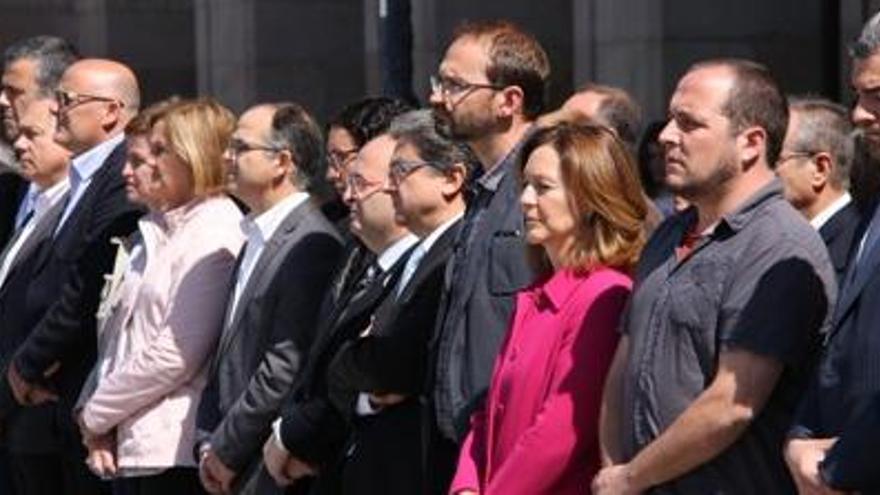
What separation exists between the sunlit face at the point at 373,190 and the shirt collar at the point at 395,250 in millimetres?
49

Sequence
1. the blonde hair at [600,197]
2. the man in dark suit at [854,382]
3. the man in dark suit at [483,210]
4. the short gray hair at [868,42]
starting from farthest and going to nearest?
1. the man in dark suit at [483,210]
2. the blonde hair at [600,197]
3. the short gray hair at [868,42]
4. the man in dark suit at [854,382]

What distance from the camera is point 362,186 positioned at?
8094 millimetres

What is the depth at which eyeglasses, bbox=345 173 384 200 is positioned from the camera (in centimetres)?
807

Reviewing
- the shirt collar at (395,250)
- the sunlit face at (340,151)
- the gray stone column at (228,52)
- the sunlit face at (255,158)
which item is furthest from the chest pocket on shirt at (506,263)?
the gray stone column at (228,52)

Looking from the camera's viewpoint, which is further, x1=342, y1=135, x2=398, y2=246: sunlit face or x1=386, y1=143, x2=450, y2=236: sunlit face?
x1=342, y1=135, x2=398, y2=246: sunlit face

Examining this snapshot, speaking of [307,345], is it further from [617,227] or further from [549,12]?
[549,12]

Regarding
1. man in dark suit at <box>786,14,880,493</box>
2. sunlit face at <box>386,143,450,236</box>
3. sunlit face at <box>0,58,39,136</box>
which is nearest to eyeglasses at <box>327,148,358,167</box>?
sunlit face at <box>386,143,450,236</box>

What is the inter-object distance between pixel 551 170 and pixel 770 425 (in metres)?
1.09

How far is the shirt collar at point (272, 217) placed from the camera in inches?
350

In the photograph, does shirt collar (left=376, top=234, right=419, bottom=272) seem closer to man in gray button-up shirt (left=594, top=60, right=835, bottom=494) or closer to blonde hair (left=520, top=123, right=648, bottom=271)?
blonde hair (left=520, top=123, right=648, bottom=271)

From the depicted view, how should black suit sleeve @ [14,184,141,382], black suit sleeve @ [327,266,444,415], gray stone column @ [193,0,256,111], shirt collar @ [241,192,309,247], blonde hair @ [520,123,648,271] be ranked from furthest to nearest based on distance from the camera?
gray stone column @ [193,0,256,111] < black suit sleeve @ [14,184,141,382] < shirt collar @ [241,192,309,247] < black suit sleeve @ [327,266,444,415] < blonde hair @ [520,123,648,271]

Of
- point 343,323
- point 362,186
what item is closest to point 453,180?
point 362,186

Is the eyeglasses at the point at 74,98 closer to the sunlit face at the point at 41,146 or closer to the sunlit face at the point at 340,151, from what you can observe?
the sunlit face at the point at 41,146

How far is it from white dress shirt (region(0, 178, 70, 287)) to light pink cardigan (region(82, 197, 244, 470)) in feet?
4.30
